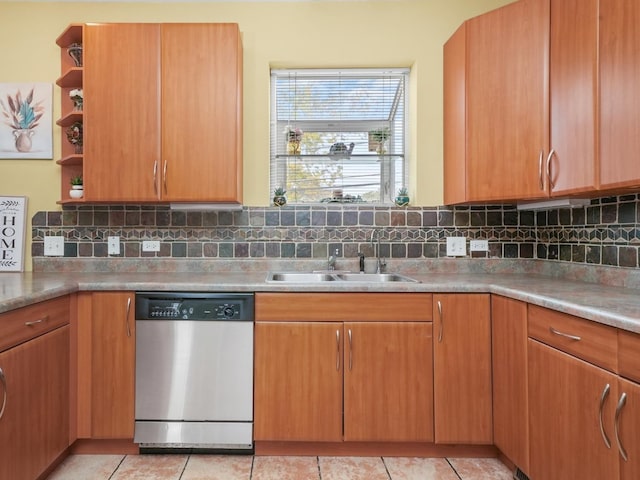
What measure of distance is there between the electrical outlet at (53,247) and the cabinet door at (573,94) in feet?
9.21

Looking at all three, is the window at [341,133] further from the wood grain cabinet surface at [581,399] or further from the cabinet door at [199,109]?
the wood grain cabinet surface at [581,399]

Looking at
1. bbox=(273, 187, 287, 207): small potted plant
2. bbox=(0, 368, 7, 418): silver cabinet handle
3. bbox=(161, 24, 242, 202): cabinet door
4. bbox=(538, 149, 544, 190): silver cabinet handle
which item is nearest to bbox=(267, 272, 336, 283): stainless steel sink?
bbox=(273, 187, 287, 207): small potted plant

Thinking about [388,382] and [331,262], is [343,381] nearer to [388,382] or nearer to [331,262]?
[388,382]

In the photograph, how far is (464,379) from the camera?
80.0 inches

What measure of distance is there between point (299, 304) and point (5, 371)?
119 cm

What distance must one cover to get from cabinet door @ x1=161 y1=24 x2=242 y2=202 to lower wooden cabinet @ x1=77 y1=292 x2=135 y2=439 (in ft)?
2.38

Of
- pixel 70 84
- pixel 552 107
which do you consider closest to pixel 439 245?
pixel 552 107

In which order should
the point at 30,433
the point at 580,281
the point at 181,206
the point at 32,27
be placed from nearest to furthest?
the point at 30,433 < the point at 580,281 < the point at 181,206 < the point at 32,27

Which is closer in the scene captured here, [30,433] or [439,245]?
[30,433]

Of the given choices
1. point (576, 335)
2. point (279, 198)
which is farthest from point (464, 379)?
point (279, 198)

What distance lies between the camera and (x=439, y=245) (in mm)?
2635

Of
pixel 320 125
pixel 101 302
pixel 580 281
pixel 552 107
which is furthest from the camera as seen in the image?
pixel 320 125

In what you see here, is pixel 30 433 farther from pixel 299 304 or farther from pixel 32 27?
pixel 32 27

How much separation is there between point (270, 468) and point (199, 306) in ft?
2.76
